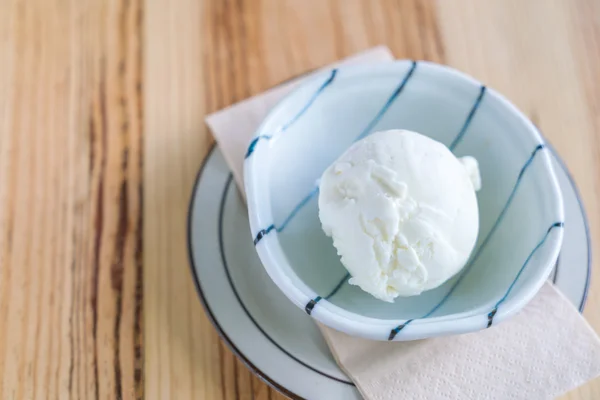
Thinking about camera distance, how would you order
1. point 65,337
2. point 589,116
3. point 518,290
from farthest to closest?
point 589,116, point 65,337, point 518,290

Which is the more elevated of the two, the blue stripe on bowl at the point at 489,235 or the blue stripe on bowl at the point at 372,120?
the blue stripe on bowl at the point at 372,120

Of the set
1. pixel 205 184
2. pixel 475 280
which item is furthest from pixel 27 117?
pixel 475 280

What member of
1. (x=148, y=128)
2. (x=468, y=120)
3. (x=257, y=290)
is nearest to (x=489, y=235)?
(x=468, y=120)

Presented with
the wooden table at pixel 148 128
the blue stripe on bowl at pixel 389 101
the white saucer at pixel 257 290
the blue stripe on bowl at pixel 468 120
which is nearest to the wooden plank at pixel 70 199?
the wooden table at pixel 148 128

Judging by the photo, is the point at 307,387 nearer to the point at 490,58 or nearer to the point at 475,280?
the point at 475,280

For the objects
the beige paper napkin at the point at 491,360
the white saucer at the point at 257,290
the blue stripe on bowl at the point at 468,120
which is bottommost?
the beige paper napkin at the point at 491,360

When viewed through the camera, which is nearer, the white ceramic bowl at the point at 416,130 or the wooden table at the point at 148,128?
the white ceramic bowl at the point at 416,130

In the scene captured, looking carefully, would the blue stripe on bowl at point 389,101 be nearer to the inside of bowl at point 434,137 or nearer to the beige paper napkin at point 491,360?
the inside of bowl at point 434,137
